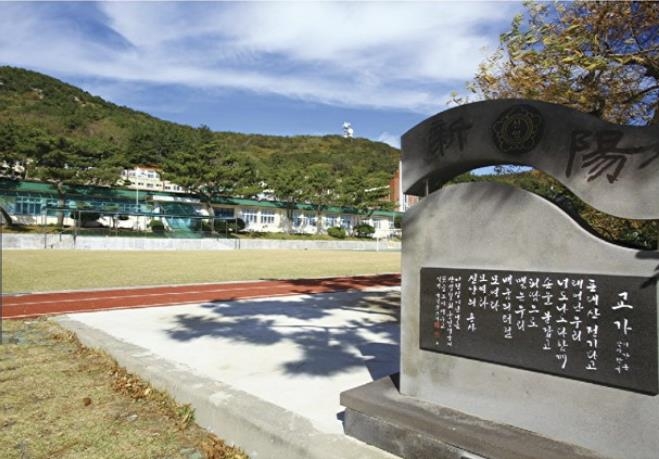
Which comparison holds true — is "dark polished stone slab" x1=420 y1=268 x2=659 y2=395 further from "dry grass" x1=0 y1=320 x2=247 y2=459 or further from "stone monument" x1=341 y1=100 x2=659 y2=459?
"dry grass" x1=0 y1=320 x2=247 y2=459

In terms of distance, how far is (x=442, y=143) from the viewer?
356 cm

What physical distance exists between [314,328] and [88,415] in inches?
152

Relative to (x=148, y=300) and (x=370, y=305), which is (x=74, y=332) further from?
(x=370, y=305)

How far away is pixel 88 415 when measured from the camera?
4.06m

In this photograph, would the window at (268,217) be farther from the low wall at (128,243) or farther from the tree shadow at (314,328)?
the tree shadow at (314,328)

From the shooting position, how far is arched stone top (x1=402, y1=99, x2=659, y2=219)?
2.63m

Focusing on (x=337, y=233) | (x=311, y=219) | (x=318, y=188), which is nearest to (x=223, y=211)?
(x=318, y=188)

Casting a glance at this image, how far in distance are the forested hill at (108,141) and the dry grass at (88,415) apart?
40438mm

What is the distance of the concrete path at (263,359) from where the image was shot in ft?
11.4

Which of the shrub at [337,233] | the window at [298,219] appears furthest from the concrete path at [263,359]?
the window at [298,219]

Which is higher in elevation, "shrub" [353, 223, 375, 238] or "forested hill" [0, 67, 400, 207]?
"forested hill" [0, 67, 400, 207]

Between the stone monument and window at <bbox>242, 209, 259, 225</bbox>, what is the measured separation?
174 feet

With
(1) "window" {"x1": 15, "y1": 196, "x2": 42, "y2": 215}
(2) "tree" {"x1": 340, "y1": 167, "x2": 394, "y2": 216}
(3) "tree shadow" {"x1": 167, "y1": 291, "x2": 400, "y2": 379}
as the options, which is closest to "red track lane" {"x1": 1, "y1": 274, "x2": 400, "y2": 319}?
(3) "tree shadow" {"x1": 167, "y1": 291, "x2": 400, "y2": 379}

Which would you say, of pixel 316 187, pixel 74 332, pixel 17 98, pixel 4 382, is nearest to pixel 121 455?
pixel 4 382
